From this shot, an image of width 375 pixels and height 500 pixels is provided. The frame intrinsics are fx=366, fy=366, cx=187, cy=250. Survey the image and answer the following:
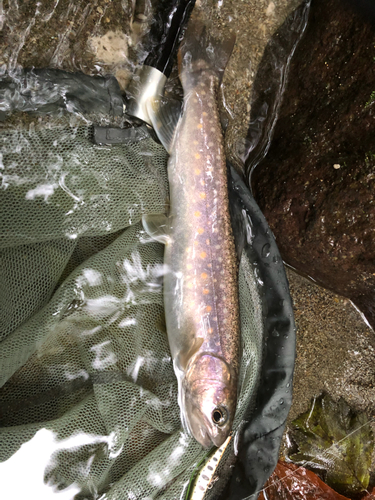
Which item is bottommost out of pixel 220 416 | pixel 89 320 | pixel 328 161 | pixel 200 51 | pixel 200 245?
pixel 220 416

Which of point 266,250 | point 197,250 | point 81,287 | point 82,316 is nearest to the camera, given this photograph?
point 81,287

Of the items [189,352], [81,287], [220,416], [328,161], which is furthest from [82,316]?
[328,161]

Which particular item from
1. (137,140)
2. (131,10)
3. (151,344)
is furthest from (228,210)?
(131,10)

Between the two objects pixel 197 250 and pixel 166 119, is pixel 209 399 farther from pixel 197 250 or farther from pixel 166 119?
pixel 166 119

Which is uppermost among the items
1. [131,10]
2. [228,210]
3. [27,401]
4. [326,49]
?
[131,10]

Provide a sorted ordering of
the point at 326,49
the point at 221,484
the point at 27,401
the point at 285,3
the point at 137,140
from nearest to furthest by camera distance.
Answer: the point at 27,401 → the point at 137,140 → the point at 221,484 → the point at 326,49 → the point at 285,3

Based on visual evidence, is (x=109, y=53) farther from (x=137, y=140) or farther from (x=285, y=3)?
(x=285, y=3)

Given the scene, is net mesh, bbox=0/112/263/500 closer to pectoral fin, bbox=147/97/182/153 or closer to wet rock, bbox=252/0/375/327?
pectoral fin, bbox=147/97/182/153
